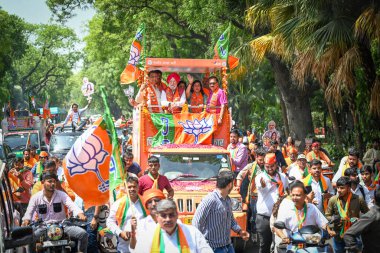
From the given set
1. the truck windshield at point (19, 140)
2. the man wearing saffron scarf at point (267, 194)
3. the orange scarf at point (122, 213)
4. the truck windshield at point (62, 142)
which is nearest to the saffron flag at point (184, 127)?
the man wearing saffron scarf at point (267, 194)

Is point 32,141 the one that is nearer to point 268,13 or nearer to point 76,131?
point 76,131

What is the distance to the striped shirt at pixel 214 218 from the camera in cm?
841

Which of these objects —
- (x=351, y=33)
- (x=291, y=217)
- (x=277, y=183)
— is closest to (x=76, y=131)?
(x=351, y=33)

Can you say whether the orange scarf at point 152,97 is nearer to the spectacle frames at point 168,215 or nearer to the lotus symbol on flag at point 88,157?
the lotus symbol on flag at point 88,157

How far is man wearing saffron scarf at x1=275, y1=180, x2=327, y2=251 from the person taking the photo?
8.65m

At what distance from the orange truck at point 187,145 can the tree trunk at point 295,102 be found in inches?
338

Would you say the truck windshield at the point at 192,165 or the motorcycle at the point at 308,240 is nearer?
the motorcycle at the point at 308,240

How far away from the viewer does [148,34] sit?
34844 millimetres

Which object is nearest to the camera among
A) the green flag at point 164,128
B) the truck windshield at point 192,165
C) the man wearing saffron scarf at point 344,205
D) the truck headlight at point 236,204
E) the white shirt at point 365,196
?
the man wearing saffron scarf at point 344,205

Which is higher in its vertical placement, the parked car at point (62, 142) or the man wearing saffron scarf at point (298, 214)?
the parked car at point (62, 142)

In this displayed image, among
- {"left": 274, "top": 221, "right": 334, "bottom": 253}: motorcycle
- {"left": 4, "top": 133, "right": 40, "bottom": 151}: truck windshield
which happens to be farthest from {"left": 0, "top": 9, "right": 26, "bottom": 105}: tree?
{"left": 274, "top": 221, "right": 334, "bottom": 253}: motorcycle

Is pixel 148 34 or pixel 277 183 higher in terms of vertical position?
pixel 148 34

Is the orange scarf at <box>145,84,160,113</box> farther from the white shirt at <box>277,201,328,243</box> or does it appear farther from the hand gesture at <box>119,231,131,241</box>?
the hand gesture at <box>119,231,131,241</box>

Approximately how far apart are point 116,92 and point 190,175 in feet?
215
